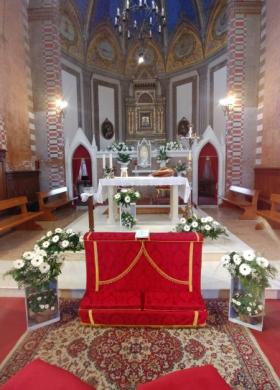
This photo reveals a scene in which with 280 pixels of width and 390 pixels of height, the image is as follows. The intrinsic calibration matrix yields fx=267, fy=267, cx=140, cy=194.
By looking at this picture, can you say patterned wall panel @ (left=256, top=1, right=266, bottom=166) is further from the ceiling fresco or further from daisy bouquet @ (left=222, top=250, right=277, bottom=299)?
daisy bouquet @ (left=222, top=250, right=277, bottom=299)

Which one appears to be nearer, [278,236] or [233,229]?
[278,236]

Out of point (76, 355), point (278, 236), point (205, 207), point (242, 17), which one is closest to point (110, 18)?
point (242, 17)

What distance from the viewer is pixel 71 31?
12.5m

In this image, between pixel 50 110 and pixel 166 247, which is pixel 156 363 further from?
pixel 50 110

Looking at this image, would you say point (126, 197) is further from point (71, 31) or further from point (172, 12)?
point (172, 12)

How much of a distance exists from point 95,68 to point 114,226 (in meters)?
10.6

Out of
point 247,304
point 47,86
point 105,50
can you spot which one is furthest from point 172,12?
point 247,304

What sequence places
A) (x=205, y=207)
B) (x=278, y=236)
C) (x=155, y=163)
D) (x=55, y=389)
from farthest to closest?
(x=155, y=163) < (x=205, y=207) < (x=278, y=236) < (x=55, y=389)

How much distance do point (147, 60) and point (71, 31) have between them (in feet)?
14.5

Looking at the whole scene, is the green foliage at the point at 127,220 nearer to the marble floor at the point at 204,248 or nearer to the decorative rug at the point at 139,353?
the marble floor at the point at 204,248

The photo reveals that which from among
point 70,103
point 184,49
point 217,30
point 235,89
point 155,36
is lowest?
point 235,89

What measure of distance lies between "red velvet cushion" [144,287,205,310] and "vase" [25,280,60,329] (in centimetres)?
115

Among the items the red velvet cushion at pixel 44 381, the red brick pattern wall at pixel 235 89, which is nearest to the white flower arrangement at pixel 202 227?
the red velvet cushion at pixel 44 381

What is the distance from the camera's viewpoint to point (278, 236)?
19.6 ft
